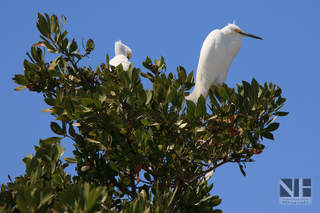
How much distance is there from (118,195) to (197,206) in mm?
786

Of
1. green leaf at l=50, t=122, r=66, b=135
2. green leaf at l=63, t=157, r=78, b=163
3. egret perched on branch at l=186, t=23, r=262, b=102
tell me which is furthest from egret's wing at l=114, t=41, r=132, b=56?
green leaf at l=63, t=157, r=78, b=163

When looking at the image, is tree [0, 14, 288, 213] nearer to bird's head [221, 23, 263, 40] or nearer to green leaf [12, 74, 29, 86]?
green leaf [12, 74, 29, 86]

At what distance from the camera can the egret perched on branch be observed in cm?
522

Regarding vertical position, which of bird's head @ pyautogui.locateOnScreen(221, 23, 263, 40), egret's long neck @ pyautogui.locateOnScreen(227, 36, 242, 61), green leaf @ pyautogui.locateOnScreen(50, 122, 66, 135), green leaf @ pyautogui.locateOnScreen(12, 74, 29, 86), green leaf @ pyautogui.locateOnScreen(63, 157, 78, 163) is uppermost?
bird's head @ pyautogui.locateOnScreen(221, 23, 263, 40)

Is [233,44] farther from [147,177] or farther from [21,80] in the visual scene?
[21,80]

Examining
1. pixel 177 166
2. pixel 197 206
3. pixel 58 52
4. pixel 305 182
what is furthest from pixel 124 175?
pixel 305 182

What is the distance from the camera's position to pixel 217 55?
5.21 metres

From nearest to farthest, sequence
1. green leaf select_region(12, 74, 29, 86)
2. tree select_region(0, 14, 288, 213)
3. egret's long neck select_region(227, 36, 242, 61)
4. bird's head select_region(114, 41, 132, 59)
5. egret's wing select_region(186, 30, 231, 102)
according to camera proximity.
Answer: tree select_region(0, 14, 288, 213) → green leaf select_region(12, 74, 29, 86) → egret's wing select_region(186, 30, 231, 102) → egret's long neck select_region(227, 36, 242, 61) → bird's head select_region(114, 41, 132, 59)

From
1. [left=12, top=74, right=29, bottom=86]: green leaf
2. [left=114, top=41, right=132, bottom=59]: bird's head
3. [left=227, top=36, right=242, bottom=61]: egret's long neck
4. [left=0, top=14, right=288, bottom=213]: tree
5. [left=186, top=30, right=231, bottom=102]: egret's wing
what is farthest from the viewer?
[left=114, top=41, right=132, bottom=59]: bird's head

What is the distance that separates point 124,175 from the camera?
3.29m

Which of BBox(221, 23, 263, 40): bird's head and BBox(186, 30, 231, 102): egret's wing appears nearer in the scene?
BBox(186, 30, 231, 102): egret's wing

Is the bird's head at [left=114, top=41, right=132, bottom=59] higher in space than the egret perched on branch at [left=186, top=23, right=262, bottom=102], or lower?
higher

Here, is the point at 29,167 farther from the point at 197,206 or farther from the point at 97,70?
the point at 197,206

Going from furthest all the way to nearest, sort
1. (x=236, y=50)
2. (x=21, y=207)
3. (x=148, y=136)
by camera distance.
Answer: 1. (x=236, y=50)
2. (x=148, y=136)
3. (x=21, y=207)
